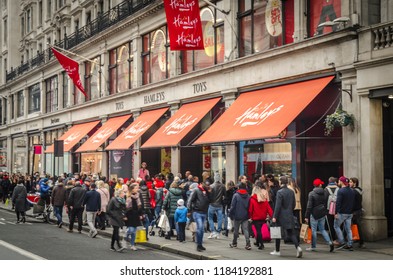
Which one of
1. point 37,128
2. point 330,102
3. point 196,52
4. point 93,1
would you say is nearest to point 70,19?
point 93,1

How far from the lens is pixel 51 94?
1911 inches

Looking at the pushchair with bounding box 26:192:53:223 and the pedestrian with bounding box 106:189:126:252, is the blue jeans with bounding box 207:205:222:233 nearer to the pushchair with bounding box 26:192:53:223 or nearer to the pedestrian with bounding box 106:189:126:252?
the pedestrian with bounding box 106:189:126:252

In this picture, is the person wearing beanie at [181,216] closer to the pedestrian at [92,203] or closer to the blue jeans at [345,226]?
the pedestrian at [92,203]

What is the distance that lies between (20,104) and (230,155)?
3749 centimetres

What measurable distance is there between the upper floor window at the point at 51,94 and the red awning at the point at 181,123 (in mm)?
21451

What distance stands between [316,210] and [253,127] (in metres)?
4.96

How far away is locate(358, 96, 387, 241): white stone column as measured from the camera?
1725 centimetres

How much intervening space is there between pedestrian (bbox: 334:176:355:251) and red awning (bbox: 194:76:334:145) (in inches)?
118

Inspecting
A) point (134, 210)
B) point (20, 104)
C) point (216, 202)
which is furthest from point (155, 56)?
point (20, 104)

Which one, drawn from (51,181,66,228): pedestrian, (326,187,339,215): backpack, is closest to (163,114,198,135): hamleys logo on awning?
(51,181,66,228): pedestrian

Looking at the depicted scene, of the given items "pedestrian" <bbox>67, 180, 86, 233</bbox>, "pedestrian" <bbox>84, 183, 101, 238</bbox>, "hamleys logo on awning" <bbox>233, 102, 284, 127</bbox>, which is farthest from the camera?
"pedestrian" <bbox>67, 180, 86, 233</bbox>

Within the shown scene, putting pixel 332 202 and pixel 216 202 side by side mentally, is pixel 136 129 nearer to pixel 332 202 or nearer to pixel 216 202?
pixel 216 202

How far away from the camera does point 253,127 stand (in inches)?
798

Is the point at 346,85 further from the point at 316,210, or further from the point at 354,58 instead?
the point at 316,210
